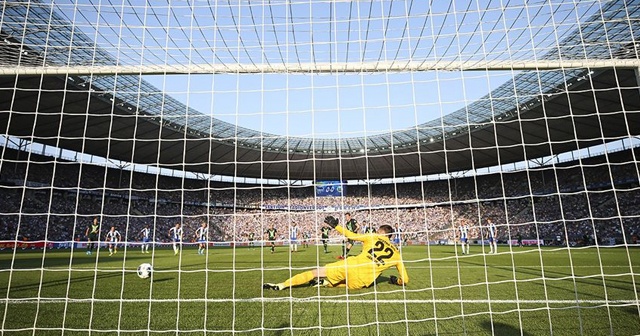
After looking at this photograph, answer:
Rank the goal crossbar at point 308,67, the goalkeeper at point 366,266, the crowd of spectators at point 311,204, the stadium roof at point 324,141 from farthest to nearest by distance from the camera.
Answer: the crowd of spectators at point 311,204 < the stadium roof at point 324,141 < the goalkeeper at point 366,266 < the goal crossbar at point 308,67

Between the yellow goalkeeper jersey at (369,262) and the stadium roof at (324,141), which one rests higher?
the stadium roof at (324,141)

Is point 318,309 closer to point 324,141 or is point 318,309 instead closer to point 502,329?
point 502,329

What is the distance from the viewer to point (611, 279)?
21.9ft

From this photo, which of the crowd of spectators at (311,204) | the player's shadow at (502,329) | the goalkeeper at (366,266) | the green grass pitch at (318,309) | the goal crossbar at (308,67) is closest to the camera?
the player's shadow at (502,329)

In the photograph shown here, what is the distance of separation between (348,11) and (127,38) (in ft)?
10.3

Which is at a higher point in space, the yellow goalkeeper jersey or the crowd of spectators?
the crowd of spectators

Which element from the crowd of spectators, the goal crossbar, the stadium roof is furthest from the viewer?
the crowd of spectators

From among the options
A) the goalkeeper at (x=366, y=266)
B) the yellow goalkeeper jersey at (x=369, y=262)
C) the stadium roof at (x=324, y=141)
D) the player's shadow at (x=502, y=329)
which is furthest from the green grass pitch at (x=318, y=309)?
the stadium roof at (x=324, y=141)

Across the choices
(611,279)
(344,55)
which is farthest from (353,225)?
(344,55)

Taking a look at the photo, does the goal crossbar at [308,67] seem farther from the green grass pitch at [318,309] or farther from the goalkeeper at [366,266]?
the goalkeeper at [366,266]

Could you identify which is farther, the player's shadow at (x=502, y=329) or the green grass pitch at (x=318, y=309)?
the green grass pitch at (x=318, y=309)

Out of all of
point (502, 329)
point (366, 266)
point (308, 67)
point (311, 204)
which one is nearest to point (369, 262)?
point (366, 266)

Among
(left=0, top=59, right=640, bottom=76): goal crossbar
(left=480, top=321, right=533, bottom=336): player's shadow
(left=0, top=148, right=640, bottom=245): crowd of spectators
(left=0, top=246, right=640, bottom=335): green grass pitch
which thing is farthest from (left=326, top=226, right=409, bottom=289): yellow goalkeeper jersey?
(left=0, top=148, right=640, bottom=245): crowd of spectators

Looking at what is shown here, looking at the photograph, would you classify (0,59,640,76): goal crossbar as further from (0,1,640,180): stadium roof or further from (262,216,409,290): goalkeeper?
(0,1,640,180): stadium roof
